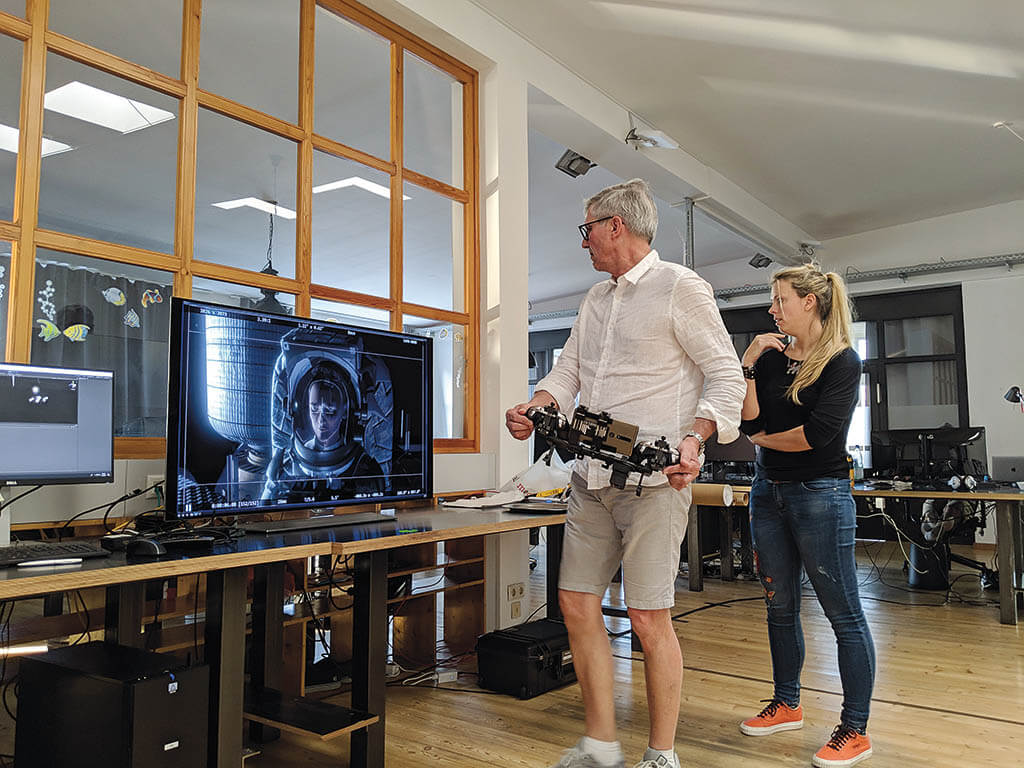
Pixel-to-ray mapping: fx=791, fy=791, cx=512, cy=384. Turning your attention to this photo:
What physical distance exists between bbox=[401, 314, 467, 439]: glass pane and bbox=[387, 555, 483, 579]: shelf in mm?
577

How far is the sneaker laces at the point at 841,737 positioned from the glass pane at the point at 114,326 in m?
2.30

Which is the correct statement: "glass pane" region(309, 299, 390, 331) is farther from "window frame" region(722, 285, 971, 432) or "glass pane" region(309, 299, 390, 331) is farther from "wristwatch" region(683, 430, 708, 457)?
"window frame" region(722, 285, 971, 432)

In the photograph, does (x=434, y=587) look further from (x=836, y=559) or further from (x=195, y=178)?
(x=195, y=178)

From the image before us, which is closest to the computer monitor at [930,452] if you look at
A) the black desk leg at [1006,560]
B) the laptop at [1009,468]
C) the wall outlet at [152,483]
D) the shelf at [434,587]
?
the laptop at [1009,468]

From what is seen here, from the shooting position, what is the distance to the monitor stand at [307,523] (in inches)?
91.4

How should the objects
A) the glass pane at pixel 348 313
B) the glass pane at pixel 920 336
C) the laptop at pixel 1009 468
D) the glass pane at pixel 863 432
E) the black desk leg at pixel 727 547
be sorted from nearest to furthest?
Answer: 1. the glass pane at pixel 348 313
2. the laptop at pixel 1009 468
3. the black desk leg at pixel 727 547
4. the glass pane at pixel 920 336
5. the glass pane at pixel 863 432

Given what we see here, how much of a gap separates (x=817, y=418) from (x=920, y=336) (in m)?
7.36

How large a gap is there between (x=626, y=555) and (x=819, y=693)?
59.6 inches

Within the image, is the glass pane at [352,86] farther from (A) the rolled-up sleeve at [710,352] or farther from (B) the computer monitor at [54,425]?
(A) the rolled-up sleeve at [710,352]

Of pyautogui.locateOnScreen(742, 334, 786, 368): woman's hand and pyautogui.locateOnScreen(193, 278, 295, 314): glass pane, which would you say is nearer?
pyautogui.locateOnScreen(742, 334, 786, 368): woman's hand

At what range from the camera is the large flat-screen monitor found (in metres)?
2.22

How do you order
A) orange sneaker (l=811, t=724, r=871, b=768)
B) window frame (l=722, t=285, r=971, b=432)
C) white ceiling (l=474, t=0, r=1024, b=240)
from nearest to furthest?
orange sneaker (l=811, t=724, r=871, b=768)
white ceiling (l=474, t=0, r=1024, b=240)
window frame (l=722, t=285, r=971, b=432)

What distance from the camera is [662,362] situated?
2.05 m

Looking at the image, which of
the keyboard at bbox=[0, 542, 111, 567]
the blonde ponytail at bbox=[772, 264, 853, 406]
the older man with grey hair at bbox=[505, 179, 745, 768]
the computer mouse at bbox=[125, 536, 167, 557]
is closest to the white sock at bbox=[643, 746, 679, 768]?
the older man with grey hair at bbox=[505, 179, 745, 768]
